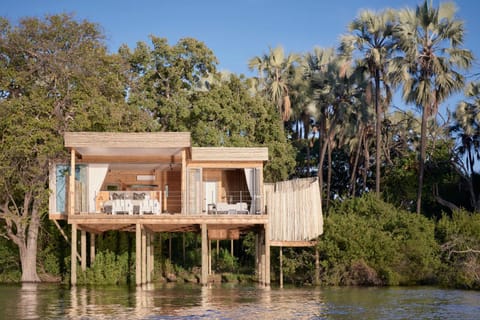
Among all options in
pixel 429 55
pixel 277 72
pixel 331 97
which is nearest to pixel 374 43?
pixel 429 55

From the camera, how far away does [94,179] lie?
26.8 meters

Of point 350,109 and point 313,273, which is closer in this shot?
point 313,273

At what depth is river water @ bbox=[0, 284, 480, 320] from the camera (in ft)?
58.7

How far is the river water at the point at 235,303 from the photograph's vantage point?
17.9 m

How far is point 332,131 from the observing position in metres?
39.1

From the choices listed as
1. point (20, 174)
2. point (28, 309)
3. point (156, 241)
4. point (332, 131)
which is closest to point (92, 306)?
point (28, 309)

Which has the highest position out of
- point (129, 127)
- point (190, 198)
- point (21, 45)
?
point (21, 45)

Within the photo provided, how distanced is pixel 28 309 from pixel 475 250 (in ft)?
44.4

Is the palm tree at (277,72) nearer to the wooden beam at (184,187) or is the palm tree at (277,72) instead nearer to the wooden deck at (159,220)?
the wooden deck at (159,220)

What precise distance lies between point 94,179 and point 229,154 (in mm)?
4473

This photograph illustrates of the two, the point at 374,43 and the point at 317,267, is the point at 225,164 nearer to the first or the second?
the point at 317,267

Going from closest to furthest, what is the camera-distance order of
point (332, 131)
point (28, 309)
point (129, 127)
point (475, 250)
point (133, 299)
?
1. point (28, 309)
2. point (133, 299)
3. point (475, 250)
4. point (129, 127)
5. point (332, 131)

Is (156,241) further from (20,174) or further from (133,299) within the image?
(133,299)

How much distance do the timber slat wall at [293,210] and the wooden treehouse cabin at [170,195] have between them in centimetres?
3
